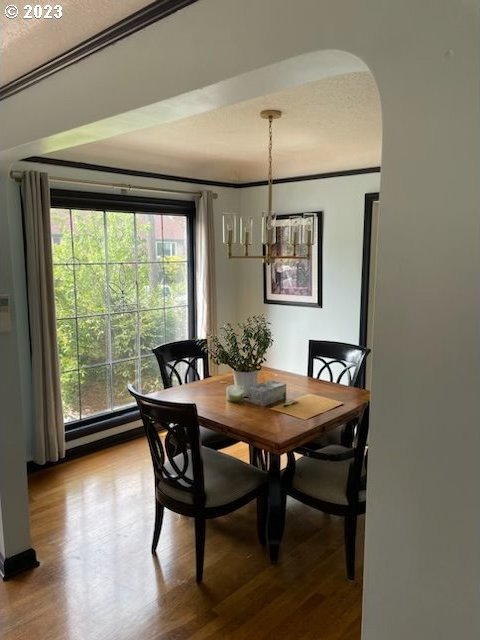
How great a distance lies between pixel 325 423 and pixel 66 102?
191 centimetres

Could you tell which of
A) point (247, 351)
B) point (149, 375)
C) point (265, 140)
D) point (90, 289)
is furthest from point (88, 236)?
point (247, 351)

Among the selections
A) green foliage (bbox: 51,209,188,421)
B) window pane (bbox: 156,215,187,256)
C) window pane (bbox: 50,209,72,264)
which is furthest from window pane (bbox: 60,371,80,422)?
window pane (bbox: 156,215,187,256)

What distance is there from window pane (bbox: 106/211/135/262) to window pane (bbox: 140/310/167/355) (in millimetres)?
542

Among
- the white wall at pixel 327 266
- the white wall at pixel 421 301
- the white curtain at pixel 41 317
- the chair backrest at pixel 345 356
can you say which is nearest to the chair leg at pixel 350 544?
the chair backrest at pixel 345 356

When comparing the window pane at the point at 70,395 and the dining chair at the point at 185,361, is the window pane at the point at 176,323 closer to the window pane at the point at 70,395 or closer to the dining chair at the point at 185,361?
the dining chair at the point at 185,361

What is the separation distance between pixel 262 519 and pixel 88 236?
249cm

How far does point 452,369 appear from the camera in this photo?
853 millimetres

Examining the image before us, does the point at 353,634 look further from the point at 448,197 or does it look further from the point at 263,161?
the point at 263,161

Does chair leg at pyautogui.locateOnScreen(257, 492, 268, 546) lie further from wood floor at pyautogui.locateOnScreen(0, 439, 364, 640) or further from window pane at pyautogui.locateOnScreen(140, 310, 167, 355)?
window pane at pyautogui.locateOnScreen(140, 310, 167, 355)

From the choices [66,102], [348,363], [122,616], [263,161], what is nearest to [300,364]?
[348,363]

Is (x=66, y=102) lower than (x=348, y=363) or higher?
higher

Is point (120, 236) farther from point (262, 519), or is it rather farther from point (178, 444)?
point (262, 519)

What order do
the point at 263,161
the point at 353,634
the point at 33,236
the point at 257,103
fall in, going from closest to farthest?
the point at 353,634 → the point at 257,103 → the point at 33,236 → the point at 263,161

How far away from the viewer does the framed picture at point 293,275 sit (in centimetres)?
425
